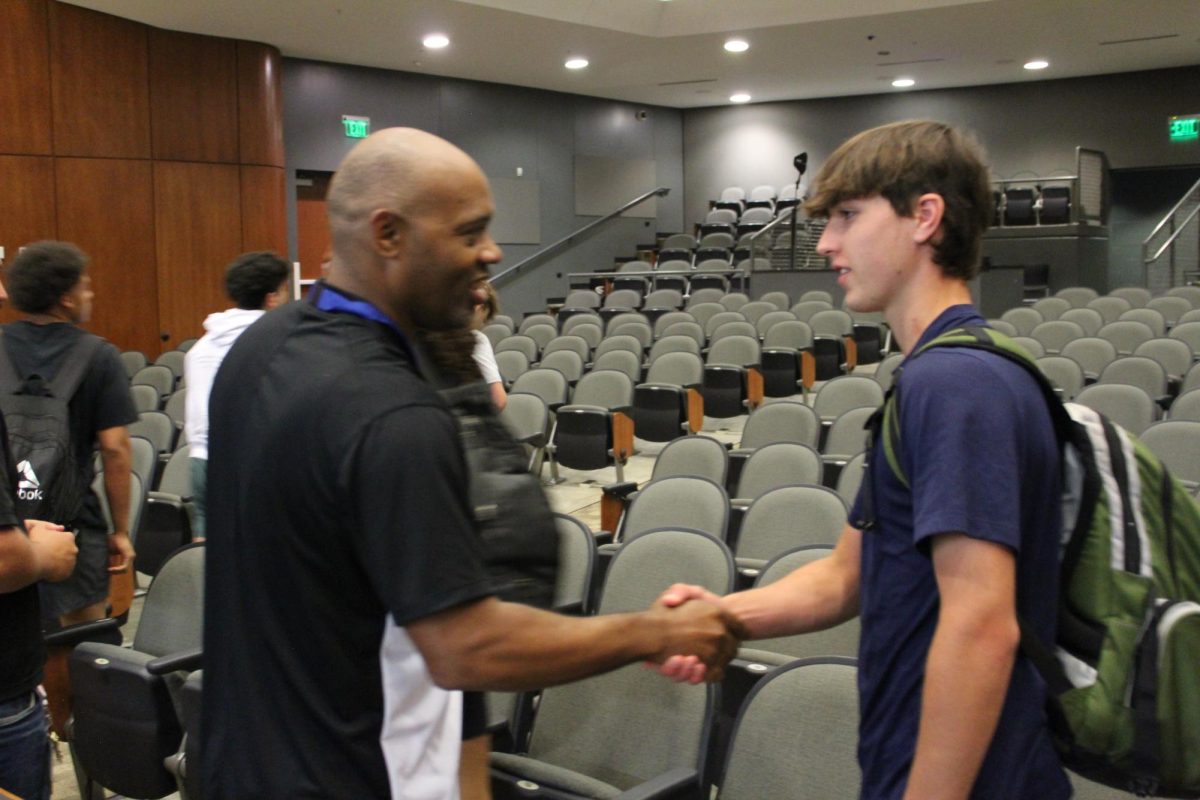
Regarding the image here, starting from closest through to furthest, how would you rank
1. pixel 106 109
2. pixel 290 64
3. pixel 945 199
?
pixel 945 199
pixel 106 109
pixel 290 64

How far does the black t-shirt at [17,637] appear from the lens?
2.06 m

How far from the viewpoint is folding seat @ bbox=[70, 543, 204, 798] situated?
2.95 metres

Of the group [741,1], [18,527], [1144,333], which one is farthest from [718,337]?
[18,527]

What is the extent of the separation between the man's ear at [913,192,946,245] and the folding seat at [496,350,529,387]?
295 inches

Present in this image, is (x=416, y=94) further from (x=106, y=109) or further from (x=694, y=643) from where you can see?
(x=694, y=643)

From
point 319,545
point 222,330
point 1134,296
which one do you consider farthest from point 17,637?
point 1134,296

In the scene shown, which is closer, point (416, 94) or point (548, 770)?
point (548, 770)

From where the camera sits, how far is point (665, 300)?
43.9 feet

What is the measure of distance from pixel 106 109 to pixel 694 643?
39.5 feet

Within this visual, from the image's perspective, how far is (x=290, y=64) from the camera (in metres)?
14.6

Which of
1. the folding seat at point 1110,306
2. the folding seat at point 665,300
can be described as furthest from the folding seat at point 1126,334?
the folding seat at point 665,300

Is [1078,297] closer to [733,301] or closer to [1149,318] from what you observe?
[1149,318]

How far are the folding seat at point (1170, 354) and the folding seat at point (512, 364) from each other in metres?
4.63

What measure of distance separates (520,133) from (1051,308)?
10.0 metres
